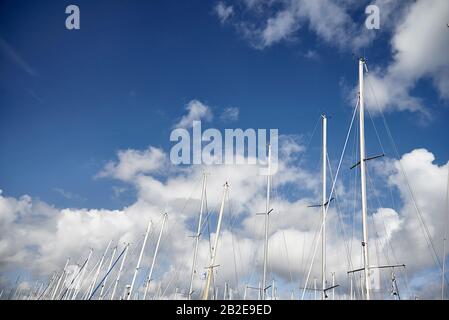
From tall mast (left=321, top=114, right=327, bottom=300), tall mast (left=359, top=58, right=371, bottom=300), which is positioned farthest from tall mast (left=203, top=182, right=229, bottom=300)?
tall mast (left=359, top=58, right=371, bottom=300)

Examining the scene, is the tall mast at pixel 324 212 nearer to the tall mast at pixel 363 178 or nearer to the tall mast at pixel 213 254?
the tall mast at pixel 363 178

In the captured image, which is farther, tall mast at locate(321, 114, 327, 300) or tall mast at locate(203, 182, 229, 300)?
tall mast at locate(203, 182, 229, 300)

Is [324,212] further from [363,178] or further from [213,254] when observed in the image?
[213,254]

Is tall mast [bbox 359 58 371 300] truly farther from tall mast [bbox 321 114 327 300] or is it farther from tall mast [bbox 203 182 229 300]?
tall mast [bbox 203 182 229 300]

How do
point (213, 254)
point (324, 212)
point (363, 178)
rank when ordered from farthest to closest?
point (213, 254)
point (324, 212)
point (363, 178)

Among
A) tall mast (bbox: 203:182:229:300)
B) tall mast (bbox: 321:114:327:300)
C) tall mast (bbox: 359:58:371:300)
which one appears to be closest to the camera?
tall mast (bbox: 359:58:371:300)

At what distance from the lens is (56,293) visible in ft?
326

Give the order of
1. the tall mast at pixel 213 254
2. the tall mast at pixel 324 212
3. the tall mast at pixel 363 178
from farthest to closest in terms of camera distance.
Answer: the tall mast at pixel 213 254
the tall mast at pixel 324 212
the tall mast at pixel 363 178

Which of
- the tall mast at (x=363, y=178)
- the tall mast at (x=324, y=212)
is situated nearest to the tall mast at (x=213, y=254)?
the tall mast at (x=324, y=212)

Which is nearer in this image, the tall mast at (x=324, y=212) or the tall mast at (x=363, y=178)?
the tall mast at (x=363, y=178)

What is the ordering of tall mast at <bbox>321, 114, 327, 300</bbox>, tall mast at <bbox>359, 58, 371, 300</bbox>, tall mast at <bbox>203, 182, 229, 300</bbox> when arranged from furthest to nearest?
tall mast at <bbox>203, 182, 229, 300</bbox>, tall mast at <bbox>321, 114, 327, 300</bbox>, tall mast at <bbox>359, 58, 371, 300</bbox>

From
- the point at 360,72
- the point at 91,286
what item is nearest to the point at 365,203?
the point at 360,72

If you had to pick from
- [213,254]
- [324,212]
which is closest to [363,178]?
[324,212]
